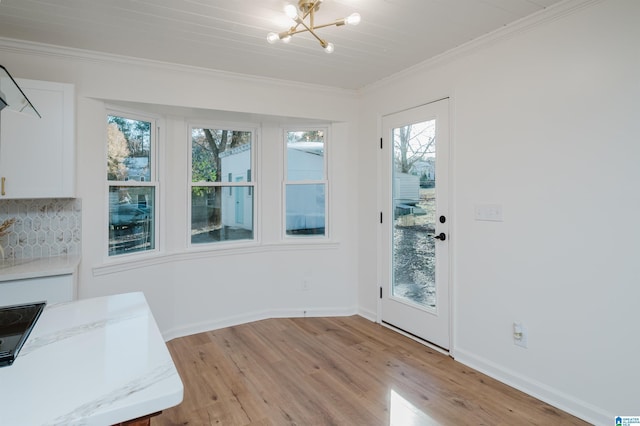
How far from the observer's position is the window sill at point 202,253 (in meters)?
3.00

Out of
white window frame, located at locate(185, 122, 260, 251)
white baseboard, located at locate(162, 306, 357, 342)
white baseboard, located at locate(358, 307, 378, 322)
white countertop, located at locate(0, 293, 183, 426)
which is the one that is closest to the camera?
white countertop, located at locate(0, 293, 183, 426)

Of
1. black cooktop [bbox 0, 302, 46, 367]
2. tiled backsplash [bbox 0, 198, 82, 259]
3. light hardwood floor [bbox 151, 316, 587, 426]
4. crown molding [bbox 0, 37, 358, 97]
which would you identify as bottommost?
light hardwood floor [bbox 151, 316, 587, 426]

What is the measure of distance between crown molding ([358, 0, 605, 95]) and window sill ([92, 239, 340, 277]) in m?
1.92

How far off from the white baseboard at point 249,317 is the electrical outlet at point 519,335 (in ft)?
6.08

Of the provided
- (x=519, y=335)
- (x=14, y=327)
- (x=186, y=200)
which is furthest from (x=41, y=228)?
(x=519, y=335)

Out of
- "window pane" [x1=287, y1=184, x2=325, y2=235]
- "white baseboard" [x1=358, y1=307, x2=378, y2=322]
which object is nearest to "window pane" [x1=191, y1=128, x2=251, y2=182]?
"window pane" [x1=287, y1=184, x2=325, y2=235]

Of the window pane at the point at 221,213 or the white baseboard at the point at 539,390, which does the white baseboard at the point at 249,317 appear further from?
the white baseboard at the point at 539,390

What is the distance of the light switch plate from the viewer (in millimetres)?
2635

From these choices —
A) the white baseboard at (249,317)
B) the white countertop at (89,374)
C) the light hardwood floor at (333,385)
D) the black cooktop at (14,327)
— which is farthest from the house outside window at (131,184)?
the white countertop at (89,374)

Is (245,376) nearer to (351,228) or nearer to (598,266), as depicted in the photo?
(351,228)

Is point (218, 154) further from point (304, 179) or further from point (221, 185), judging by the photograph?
point (304, 179)

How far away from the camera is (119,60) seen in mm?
2916

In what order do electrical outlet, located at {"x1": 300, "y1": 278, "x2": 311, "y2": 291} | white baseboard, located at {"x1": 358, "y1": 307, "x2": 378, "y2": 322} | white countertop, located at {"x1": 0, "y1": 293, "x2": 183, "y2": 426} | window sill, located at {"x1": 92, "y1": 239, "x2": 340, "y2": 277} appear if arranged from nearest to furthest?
white countertop, located at {"x1": 0, "y1": 293, "x2": 183, "y2": 426} → window sill, located at {"x1": 92, "y1": 239, "x2": 340, "y2": 277} → white baseboard, located at {"x1": 358, "y1": 307, "x2": 378, "y2": 322} → electrical outlet, located at {"x1": 300, "y1": 278, "x2": 311, "y2": 291}

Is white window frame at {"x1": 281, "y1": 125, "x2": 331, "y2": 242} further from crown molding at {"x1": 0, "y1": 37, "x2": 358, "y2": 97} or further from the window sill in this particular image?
crown molding at {"x1": 0, "y1": 37, "x2": 358, "y2": 97}
